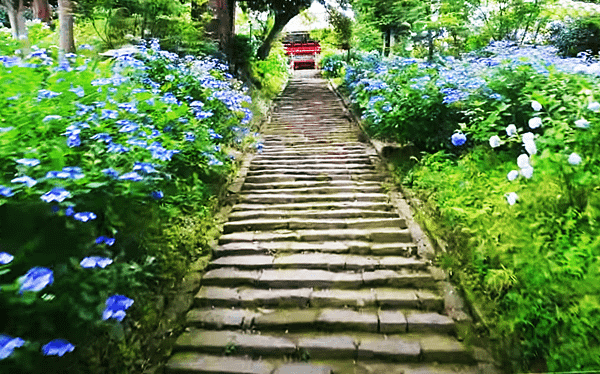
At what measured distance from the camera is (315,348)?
2.88 m

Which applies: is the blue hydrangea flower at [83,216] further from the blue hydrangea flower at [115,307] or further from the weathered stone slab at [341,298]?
the weathered stone slab at [341,298]

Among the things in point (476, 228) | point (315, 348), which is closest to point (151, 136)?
point (315, 348)

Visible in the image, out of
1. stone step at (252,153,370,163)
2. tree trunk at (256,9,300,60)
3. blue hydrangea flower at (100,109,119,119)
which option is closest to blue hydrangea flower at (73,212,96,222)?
blue hydrangea flower at (100,109,119,119)

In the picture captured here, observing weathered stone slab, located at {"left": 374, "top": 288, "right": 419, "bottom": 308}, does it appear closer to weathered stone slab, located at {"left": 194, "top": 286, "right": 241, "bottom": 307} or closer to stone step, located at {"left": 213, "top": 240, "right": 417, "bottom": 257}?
stone step, located at {"left": 213, "top": 240, "right": 417, "bottom": 257}

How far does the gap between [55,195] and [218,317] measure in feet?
6.71

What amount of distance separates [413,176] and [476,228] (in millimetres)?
1924

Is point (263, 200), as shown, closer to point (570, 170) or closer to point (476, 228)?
point (476, 228)

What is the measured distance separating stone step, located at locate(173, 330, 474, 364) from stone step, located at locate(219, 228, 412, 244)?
1.38 m

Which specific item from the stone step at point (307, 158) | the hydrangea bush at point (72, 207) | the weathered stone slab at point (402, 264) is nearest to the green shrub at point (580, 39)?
the stone step at point (307, 158)

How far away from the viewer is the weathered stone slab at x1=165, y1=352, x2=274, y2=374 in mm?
2723

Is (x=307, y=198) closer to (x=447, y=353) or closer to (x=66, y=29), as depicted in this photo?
(x=447, y=353)

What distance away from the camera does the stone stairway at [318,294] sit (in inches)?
111

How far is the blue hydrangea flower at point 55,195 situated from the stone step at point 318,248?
8.66ft

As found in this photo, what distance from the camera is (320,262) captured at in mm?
3814
